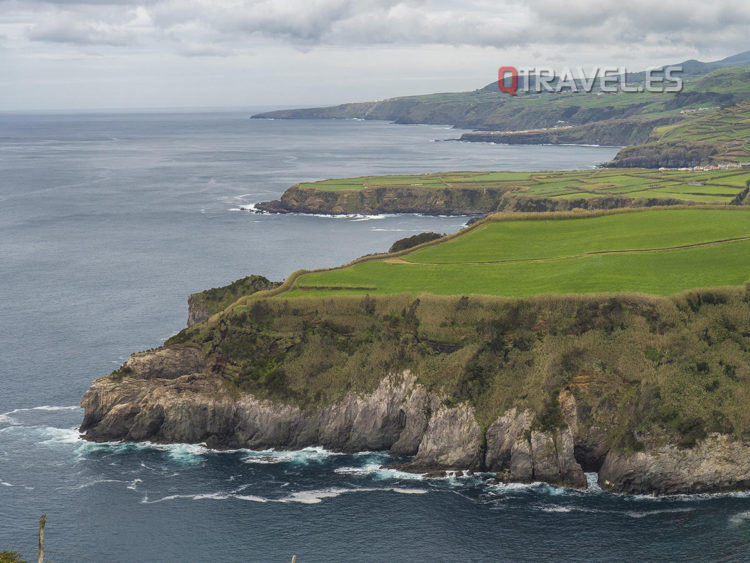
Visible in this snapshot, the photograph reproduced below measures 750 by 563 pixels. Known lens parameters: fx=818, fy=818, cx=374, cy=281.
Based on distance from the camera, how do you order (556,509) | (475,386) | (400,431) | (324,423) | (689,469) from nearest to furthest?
(556,509), (689,469), (475,386), (400,431), (324,423)

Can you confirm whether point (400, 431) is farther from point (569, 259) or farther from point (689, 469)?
point (569, 259)

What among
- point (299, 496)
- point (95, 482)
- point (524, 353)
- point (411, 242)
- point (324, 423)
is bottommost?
point (299, 496)

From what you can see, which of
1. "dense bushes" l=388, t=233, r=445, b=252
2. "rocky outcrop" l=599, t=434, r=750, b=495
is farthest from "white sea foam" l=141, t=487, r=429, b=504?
"dense bushes" l=388, t=233, r=445, b=252

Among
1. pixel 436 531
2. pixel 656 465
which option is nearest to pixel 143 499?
pixel 436 531

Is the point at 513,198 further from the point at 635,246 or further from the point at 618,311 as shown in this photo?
the point at 618,311

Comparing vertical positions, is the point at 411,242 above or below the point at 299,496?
above

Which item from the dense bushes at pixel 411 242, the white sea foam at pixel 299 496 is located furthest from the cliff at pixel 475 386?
the dense bushes at pixel 411 242

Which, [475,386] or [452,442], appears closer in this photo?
[452,442]

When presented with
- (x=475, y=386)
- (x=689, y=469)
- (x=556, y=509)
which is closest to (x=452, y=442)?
(x=475, y=386)

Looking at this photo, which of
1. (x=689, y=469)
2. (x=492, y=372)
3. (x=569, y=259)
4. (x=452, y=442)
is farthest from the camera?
(x=569, y=259)
